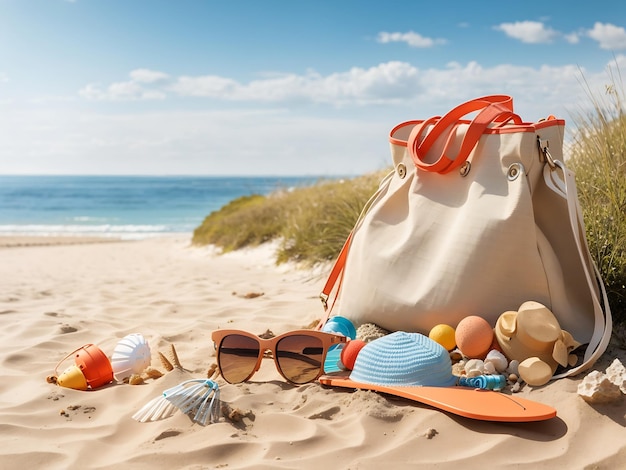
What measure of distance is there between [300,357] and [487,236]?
1.05 metres

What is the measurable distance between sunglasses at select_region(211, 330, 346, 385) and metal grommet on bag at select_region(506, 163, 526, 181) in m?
1.09

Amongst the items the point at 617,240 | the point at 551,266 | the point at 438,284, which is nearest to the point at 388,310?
the point at 438,284

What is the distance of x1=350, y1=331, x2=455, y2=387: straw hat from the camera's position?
96.7 inches

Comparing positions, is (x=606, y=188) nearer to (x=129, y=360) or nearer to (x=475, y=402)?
(x=475, y=402)

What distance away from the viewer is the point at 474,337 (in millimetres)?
2691

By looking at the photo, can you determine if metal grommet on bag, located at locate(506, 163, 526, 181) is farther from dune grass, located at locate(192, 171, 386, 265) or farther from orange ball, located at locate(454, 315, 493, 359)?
dune grass, located at locate(192, 171, 386, 265)

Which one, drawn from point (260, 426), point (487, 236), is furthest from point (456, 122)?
point (260, 426)

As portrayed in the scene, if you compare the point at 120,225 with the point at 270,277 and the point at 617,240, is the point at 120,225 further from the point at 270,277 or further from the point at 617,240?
the point at 617,240

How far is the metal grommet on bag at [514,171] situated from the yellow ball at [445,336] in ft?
2.53

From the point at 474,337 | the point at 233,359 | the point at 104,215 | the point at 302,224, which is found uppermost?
the point at 302,224

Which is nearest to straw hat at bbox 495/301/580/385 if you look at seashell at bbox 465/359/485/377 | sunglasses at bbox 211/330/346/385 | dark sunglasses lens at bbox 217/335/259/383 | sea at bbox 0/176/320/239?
seashell at bbox 465/359/485/377

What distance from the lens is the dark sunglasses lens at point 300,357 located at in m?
2.72

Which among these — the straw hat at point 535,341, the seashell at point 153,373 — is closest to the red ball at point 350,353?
the straw hat at point 535,341

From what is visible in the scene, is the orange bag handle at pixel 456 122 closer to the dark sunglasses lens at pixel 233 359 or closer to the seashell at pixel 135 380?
the dark sunglasses lens at pixel 233 359
